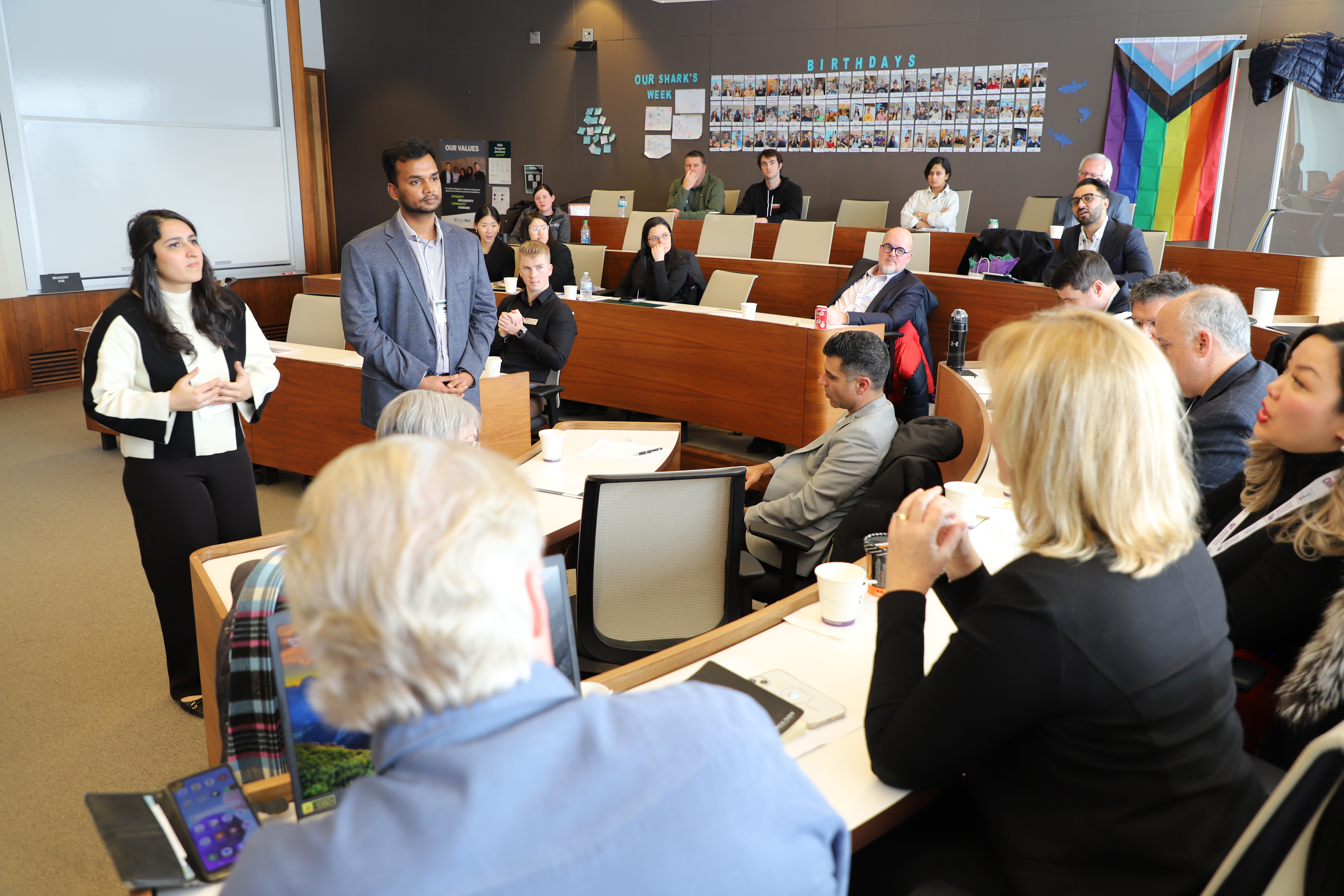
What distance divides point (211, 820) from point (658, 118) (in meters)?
9.53

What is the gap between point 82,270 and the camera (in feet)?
25.2

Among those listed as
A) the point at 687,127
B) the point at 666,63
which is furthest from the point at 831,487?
the point at 666,63

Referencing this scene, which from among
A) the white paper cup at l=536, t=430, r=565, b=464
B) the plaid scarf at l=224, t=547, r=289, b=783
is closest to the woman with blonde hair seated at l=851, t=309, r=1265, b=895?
the plaid scarf at l=224, t=547, r=289, b=783

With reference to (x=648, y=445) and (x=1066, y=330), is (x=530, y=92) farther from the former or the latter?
(x=1066, y=330)

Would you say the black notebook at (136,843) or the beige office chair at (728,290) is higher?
the beige office chair at (728,290)

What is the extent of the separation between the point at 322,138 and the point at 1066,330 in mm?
11988

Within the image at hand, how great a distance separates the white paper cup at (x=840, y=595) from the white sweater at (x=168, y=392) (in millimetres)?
1854

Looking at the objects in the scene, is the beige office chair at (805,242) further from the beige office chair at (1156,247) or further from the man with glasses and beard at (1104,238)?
the beige office chair at (1156,247)

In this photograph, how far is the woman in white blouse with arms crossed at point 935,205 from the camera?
298 inches

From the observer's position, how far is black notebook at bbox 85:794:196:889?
104cm

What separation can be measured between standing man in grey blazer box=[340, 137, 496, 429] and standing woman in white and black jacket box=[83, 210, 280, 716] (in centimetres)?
50

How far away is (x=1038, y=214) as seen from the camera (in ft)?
24.0

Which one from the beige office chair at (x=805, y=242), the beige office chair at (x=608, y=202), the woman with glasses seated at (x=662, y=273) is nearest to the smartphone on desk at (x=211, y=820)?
the woman with glasses seated at (x=662, y=273)

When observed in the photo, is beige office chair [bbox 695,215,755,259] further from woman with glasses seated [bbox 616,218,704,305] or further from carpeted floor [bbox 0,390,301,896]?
carpeted floor [bbox 0,390,301,896]
